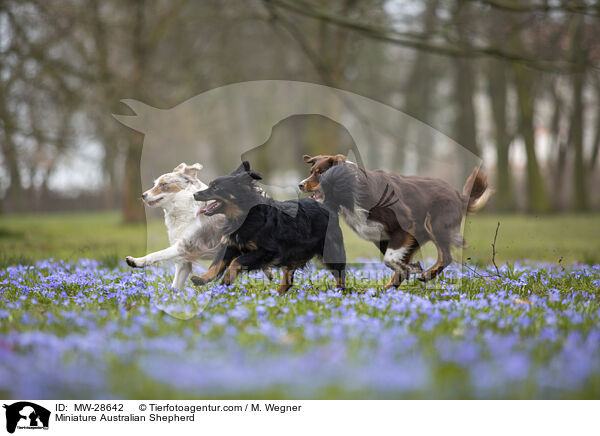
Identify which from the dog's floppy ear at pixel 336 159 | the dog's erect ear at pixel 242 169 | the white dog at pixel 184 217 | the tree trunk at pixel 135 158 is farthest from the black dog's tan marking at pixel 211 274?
the tree trunk at pixel 135 158

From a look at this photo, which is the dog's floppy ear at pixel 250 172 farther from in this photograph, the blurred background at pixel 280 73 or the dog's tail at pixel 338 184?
the dog's tail at pixel 338 184

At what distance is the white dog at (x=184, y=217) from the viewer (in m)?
4.23

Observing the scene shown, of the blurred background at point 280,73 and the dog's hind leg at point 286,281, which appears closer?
the dog's hind leg at point 286,281

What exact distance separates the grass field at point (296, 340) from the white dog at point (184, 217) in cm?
27

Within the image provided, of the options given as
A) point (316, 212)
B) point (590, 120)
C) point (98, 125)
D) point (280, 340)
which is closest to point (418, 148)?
point (316, 212)

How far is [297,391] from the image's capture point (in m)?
2.35

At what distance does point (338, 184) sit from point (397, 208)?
63 centimetres

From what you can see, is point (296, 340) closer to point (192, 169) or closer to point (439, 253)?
point (192, 169)

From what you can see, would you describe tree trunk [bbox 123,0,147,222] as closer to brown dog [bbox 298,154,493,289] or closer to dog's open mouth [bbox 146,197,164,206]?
dog's open mouth [bbox 146,197,164,206]

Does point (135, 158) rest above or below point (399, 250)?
above

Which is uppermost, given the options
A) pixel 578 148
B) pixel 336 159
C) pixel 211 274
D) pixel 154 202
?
pixel 578 148

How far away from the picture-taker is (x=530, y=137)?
1903 cm
